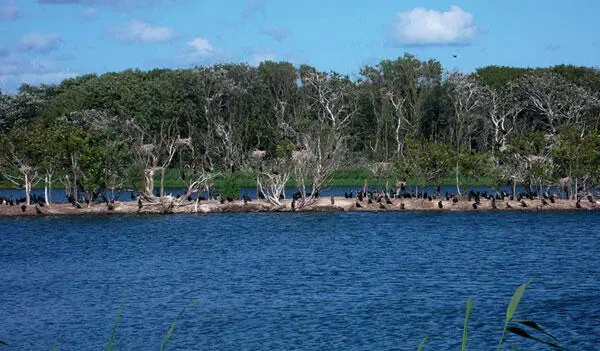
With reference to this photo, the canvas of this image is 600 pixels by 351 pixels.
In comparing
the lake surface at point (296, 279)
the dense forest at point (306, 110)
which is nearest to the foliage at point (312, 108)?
the dense forest at point (306, 110)

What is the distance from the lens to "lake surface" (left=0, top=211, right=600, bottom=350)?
27.5 metres

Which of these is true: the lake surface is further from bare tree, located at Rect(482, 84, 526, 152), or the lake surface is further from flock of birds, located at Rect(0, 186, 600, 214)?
→ bare tree, located at Rect(482, 84, 526, 152)

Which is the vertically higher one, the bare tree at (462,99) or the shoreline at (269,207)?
the bare tree at (462,99)

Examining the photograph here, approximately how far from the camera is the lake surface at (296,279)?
27500 mm

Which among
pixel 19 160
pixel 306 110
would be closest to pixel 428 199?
pixel 306 110

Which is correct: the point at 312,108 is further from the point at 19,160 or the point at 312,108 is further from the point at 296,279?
the point at 296,279

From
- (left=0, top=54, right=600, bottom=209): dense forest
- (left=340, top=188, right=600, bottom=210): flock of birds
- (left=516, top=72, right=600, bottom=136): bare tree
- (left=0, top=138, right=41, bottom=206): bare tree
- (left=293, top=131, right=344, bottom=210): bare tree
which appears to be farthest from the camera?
(left=516, top=72, right=600, bottom=136): bare tree

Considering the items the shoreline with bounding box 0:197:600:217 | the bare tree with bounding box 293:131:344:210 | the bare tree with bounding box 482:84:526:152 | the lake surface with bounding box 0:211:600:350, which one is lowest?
the lake surface with bounding box 0:211:600:350

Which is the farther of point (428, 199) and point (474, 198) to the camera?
point (474, 198)

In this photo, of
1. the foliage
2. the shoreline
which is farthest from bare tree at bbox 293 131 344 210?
the foliage

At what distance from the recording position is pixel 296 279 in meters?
38.9

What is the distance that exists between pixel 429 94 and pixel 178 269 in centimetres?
5532

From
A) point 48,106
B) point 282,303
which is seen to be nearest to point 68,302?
point 282,303

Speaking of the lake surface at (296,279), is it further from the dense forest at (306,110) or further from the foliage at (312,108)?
the foliage at (312,108)
